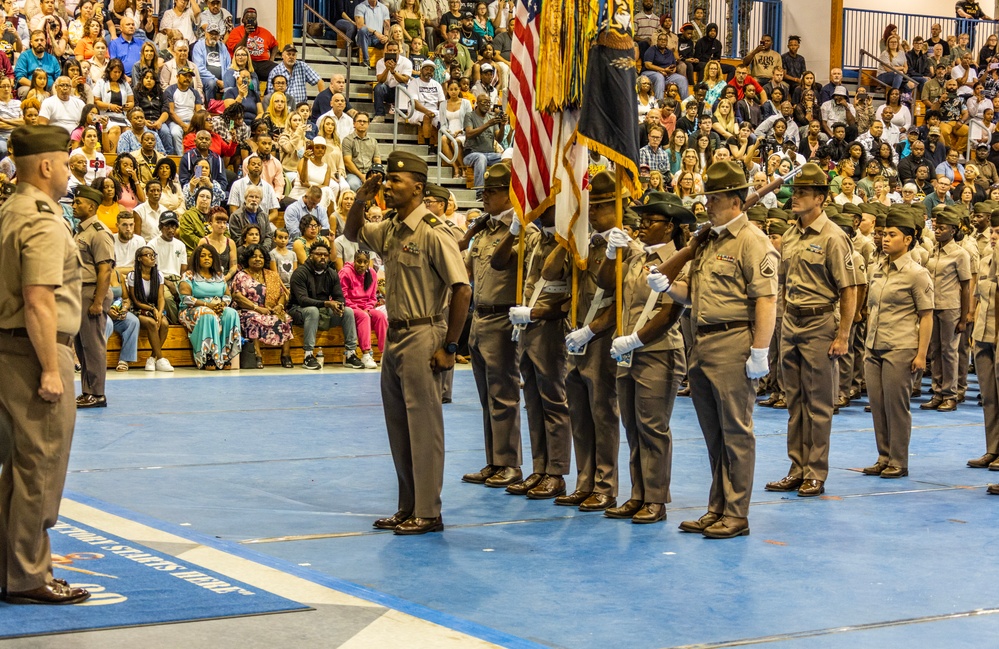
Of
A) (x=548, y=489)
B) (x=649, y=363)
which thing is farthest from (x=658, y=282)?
(x=548, y=489)

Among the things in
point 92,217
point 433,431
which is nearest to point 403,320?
point 433,431

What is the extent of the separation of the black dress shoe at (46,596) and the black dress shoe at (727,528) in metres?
3.17

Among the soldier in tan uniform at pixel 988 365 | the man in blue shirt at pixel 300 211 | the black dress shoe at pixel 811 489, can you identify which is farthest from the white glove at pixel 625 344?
the man in blue shirt at pixel 300 211

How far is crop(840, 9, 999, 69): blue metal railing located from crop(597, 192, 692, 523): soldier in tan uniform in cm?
2031

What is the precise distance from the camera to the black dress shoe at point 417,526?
6777 millimetres

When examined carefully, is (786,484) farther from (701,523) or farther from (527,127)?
(527,127)

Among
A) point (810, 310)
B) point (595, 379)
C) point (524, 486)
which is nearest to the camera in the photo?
point (595, 379)

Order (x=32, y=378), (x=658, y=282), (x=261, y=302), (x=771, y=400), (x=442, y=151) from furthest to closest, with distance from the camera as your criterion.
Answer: (x=442, y=151), (x=261, y=302), (x=771, y=400), (x=658, y=282), (x=32, y=378)

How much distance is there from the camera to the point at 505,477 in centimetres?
834

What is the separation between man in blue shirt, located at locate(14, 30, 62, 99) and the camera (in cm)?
1611

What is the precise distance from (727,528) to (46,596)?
11.1 feet

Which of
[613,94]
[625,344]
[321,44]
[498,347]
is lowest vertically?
[498,347]

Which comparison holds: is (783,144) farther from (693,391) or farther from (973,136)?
(693,391)

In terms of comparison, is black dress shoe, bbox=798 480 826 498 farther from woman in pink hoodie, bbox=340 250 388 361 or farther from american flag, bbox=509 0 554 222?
woman in pink hoodie, bbox=340 250 388 361
